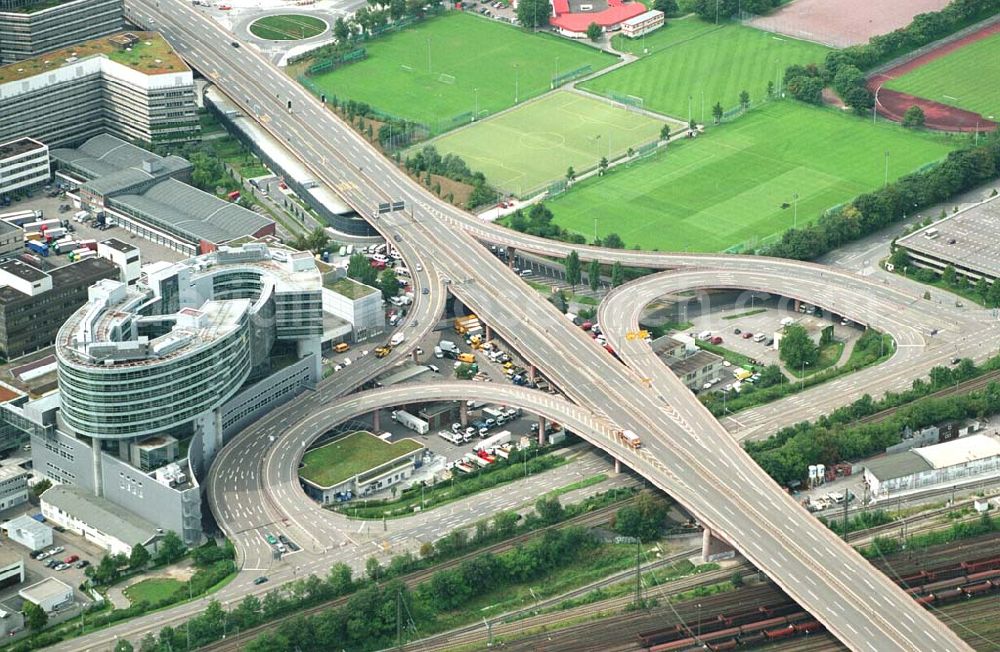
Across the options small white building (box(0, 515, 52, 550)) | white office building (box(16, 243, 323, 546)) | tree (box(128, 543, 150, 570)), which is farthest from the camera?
white office building (box(16, 243, 323, 546))

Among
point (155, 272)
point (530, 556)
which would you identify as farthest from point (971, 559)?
point (155, 272)

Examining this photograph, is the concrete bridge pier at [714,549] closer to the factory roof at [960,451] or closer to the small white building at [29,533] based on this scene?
the factory roof at [960,451]

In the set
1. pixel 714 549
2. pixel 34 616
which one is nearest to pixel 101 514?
pixel 34 616

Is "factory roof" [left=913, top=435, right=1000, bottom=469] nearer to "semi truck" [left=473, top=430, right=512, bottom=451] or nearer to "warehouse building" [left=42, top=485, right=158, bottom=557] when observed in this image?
"semi truck" [left=473, top=430, right=512, bottom=451]

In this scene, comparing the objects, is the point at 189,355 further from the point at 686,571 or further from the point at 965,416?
the point at 965,416

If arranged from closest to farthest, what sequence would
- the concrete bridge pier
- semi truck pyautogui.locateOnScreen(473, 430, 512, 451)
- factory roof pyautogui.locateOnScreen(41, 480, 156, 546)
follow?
1. the concrete bridge pier
2. factory roof pyautogui.locateOnScreen(41, 480, 156, 546)
3. semi truck pyautogui.locateOnScreen(473, 430, 512, 451)

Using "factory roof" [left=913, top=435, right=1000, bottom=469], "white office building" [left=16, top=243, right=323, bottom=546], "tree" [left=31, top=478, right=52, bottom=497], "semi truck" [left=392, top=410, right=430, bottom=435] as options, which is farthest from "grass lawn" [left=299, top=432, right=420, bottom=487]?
"factory roof" [left=913, top=435, right=1000, bottom=469]

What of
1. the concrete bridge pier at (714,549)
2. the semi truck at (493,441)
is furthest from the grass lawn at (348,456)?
the concrete bridge pier at (714,549)
